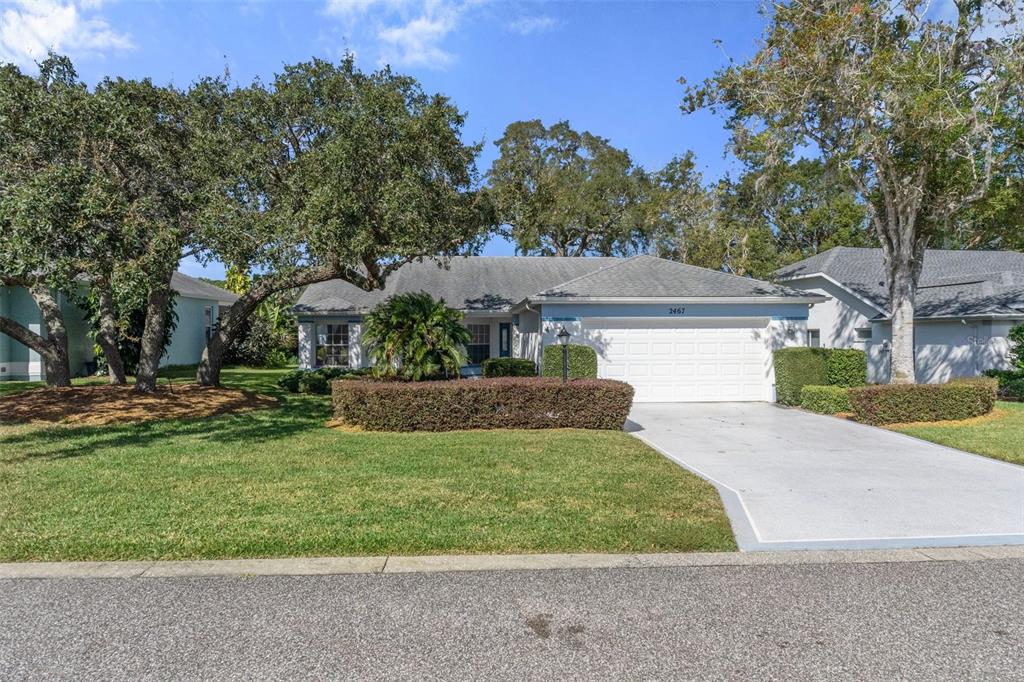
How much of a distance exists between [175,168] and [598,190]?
81.2 feet

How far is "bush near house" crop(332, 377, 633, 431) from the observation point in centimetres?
977

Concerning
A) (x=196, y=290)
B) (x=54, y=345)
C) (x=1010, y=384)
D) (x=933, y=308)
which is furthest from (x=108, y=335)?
(x=933, y=308)

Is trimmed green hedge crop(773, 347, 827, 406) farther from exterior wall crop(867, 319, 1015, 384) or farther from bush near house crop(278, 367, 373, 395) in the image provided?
bush near house crop(278, 367, 373, 395)

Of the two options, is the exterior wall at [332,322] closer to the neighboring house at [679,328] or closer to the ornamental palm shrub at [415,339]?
the neighboring house at [679,328]

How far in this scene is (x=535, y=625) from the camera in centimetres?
351

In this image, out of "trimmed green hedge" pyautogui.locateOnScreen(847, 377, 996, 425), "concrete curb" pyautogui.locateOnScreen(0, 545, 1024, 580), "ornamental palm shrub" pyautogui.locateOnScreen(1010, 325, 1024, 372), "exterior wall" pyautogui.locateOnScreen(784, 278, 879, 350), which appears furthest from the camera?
"exterior wall" pyautogui.locateOnScreen(784, 278, 879, 350)

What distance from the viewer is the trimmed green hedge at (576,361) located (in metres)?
13.2

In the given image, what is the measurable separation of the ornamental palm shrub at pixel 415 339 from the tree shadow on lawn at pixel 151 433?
70.2 inches

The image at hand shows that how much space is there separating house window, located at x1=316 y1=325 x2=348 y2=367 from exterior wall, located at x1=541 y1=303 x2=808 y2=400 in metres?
8.21

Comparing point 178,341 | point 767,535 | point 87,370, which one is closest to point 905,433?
point 767,535

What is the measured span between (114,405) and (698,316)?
43.2ft

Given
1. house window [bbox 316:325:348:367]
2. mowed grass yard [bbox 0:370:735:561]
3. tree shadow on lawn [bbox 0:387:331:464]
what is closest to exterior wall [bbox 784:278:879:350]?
mowed grass yard [bbox 0:370:735:561]

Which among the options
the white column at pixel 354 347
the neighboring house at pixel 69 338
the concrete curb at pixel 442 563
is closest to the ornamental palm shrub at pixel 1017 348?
the concrete curb at pixel 442 563

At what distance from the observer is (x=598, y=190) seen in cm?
3191
